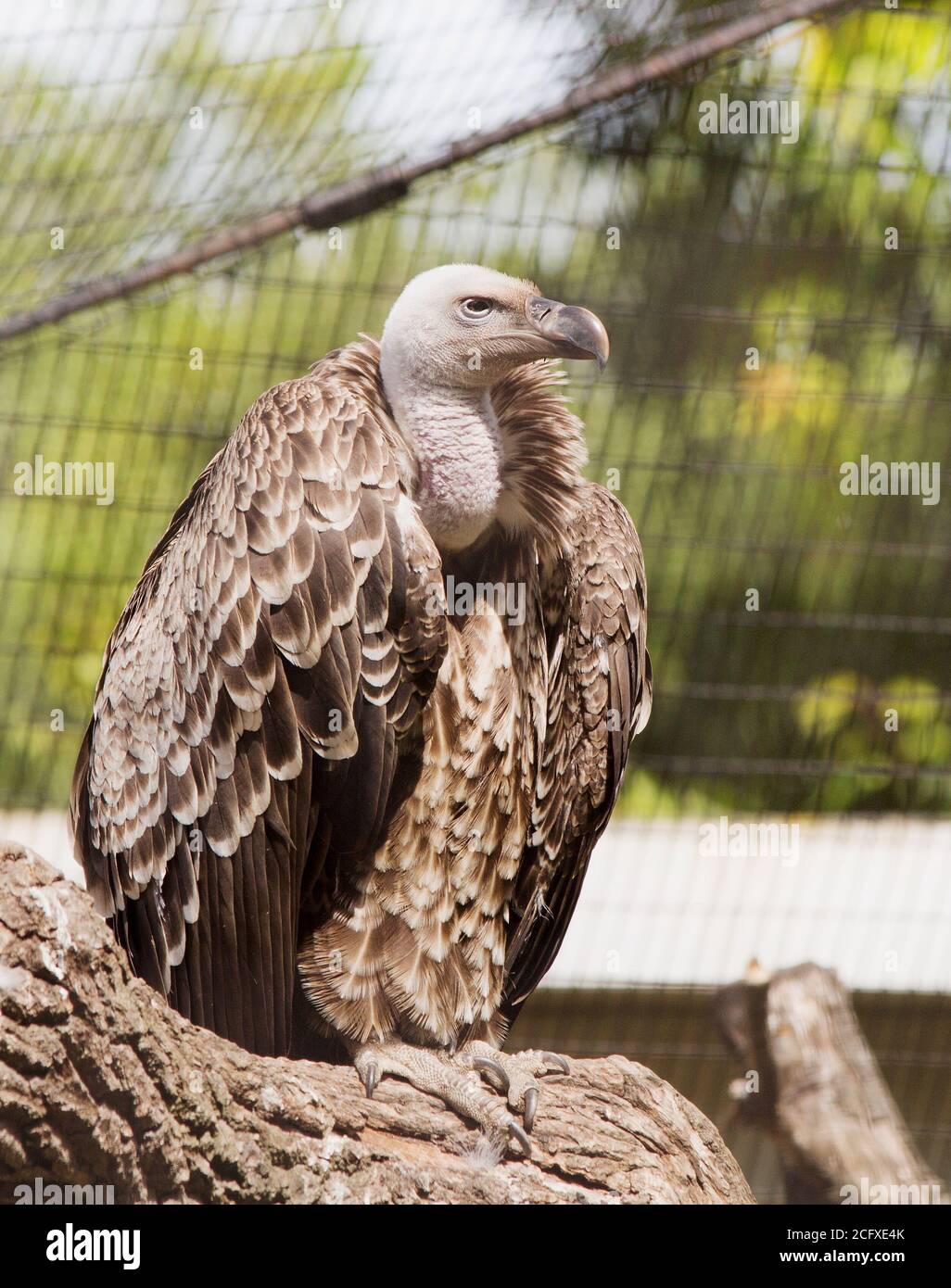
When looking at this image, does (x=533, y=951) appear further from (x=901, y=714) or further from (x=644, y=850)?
(x=901, y=714)

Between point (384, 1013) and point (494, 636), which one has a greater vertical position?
point (494, 636)

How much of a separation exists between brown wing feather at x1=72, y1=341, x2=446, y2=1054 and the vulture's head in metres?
0.12

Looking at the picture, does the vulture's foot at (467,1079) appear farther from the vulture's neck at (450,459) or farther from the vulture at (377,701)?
the vulture's neck at (450,459)

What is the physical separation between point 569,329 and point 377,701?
2.83 ft

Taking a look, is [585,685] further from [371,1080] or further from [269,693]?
[371,1080]

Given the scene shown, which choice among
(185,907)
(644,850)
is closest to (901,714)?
(644,850)

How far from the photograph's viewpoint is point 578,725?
308cm

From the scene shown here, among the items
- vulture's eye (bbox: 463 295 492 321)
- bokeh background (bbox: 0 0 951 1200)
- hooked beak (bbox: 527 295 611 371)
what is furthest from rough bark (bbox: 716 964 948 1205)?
vulture's eye (bbox: 463 295 492 321)

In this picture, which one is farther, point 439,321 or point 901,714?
point 901,714

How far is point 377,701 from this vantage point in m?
2.59

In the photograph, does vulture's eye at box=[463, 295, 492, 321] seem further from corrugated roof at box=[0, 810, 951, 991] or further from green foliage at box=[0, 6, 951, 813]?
corrugated roof at box=[0, 810, 951, 991]

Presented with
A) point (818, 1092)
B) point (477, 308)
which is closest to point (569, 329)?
point (477, 308)

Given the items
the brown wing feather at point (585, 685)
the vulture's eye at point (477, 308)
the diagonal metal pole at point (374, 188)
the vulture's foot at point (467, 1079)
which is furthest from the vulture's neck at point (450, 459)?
the diagonal metal pole at point (374, 188)

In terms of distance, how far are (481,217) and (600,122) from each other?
1.68 ft
